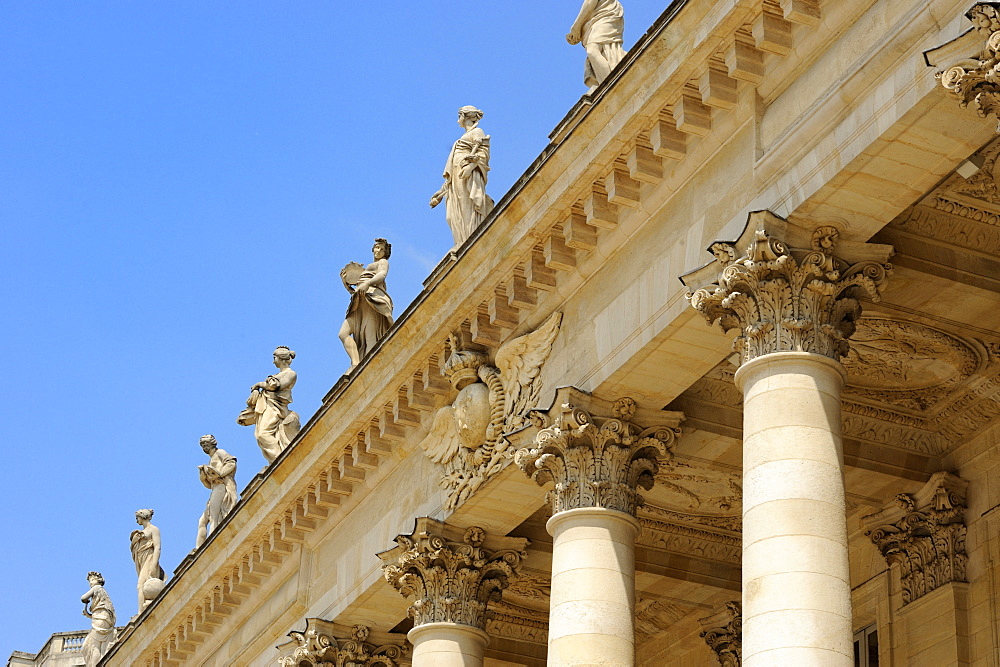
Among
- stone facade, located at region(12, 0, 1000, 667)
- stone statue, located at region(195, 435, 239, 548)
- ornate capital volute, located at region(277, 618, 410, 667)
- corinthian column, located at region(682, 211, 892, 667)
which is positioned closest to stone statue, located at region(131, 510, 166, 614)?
stone statue, located at region(195, 435, 239, 548)

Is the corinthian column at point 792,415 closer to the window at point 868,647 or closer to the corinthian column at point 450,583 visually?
the corinthian column at point 450,583

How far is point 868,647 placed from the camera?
25.5 m

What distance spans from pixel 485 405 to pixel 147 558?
59.8 ft

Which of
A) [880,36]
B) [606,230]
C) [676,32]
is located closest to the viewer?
[880,36]

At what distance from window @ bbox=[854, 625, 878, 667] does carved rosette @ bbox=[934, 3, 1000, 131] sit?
34.0ft

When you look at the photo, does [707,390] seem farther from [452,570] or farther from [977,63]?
[977,63]

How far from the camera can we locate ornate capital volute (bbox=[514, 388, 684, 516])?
2202 cm

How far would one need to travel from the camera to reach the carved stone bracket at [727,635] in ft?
90.8

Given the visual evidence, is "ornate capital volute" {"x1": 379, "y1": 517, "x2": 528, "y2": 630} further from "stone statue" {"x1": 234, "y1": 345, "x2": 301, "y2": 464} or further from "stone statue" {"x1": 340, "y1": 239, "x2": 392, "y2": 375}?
"stone statue" {"x1": 234, "y1": 345, "x2": 301, "y2": 464}

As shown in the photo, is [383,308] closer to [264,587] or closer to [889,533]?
[264,587]

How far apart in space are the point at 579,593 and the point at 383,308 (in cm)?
932

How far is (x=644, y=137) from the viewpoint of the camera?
850 inches

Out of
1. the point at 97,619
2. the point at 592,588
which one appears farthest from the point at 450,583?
the point at 97,619

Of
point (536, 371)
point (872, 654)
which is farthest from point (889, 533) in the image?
point (536, 371)
